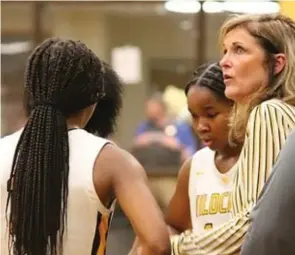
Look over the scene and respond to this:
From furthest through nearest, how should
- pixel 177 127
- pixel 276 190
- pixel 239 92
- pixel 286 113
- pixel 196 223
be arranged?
pixel 177 127, pixel 196 223, pixel 239 92, pixel 286 113, pixel 276 190

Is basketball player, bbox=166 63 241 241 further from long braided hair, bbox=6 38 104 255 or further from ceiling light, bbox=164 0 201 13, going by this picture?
ceiling light, bbox=164 0 201 13

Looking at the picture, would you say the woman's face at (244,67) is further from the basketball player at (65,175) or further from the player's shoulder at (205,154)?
the player's shoulder at (205,154)

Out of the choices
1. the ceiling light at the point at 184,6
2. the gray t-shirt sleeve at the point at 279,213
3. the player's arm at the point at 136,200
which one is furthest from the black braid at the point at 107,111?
the ceiling light at the point at 184,6

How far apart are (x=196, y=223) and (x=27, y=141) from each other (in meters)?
0.73

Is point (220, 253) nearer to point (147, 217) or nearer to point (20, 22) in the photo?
point (147, 217)

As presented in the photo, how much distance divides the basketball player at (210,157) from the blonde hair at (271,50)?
44 centimetres

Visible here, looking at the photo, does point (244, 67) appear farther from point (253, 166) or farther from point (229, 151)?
point (229, 151)

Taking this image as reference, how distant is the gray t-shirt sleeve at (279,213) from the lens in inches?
56.8

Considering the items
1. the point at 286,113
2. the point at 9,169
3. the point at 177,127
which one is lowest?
the point at 177,127

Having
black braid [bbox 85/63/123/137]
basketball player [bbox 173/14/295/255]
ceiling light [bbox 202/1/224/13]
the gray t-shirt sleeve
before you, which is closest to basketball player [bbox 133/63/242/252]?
black braid [bbox 85/63/123/137]

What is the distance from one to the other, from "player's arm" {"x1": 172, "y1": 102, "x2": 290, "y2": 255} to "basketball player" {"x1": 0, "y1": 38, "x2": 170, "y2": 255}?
0.57ft

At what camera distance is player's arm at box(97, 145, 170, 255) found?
213 cm

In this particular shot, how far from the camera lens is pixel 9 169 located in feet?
7.40

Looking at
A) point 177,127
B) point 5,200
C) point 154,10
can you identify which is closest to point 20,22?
point 154,10
